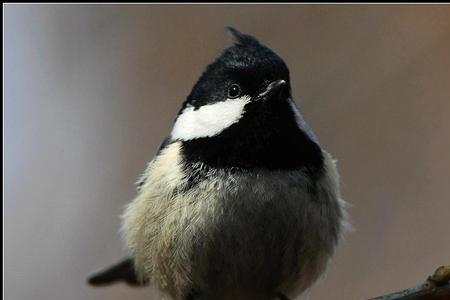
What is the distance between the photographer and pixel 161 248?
7.14ft

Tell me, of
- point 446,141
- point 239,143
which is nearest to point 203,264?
point 239,143

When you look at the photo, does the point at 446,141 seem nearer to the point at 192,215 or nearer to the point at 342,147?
the point at 342,147

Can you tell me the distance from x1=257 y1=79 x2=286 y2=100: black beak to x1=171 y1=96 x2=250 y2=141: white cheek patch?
0.06 metres

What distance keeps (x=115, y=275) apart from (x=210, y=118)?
941mm

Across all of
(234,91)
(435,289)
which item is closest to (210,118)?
(234,91)

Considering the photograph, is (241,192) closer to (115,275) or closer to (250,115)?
(250,115)

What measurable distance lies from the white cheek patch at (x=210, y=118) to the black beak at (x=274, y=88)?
0.06m

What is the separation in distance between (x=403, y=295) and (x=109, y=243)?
1.97 metres

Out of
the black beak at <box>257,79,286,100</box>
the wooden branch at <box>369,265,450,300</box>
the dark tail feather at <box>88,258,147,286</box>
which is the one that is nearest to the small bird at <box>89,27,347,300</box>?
the black beak at <box>257,79,286,100</box>

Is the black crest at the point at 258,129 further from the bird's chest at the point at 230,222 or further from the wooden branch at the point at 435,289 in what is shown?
the wooden branch at the point at 435,289

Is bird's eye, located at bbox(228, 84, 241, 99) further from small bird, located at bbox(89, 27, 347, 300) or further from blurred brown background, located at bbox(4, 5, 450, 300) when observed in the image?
blurred brown background, located at bbox(4, 5, 450, 300)

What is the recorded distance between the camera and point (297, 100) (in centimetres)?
328

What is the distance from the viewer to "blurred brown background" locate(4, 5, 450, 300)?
115 inches

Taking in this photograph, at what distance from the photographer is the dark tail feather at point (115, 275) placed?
2742 mm
